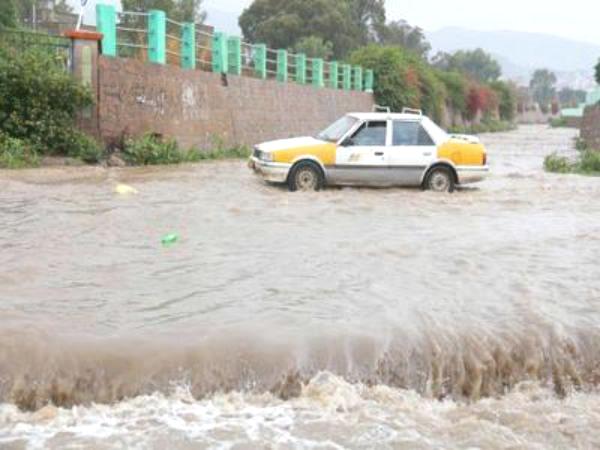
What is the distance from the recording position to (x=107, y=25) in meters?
17.2

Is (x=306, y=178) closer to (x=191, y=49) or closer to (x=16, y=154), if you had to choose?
(x=16, y=154)

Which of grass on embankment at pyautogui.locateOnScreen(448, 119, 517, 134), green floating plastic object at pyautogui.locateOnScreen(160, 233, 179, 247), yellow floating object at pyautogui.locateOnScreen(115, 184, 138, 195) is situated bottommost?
green floating plastic object at pyautogui.locateOnScreen(160, 233, 179, 247)

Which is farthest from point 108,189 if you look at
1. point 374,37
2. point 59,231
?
point 374,37

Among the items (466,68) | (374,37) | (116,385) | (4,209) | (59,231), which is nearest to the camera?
(116,385)

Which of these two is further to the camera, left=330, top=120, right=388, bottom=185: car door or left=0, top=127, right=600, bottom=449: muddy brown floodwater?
left=330, top=120, right=388, bottom=185: car door

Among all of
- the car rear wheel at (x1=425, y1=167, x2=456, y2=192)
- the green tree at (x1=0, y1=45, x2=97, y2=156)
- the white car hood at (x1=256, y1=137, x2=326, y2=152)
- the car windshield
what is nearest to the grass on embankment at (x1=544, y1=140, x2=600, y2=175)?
the car rear wheel at (x1=425, y1=167, x2=456, y2=192)

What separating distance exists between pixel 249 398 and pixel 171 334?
893 millimetres

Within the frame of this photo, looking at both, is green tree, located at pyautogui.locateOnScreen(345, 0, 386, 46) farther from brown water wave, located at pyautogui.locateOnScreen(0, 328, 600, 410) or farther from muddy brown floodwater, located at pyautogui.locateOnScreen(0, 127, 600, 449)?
brown water wave, located at pyautogui.locateOnScreen(0, 328, 600, 410)

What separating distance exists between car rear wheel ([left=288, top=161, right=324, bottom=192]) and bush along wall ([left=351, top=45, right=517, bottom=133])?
84.8ft

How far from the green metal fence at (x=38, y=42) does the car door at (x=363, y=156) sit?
694 cm

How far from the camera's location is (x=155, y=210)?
11.1m

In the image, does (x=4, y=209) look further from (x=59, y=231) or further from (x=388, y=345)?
(x=388, y=345)

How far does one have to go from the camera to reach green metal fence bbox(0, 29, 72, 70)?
1730 centimetres

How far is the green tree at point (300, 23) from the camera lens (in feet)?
203
